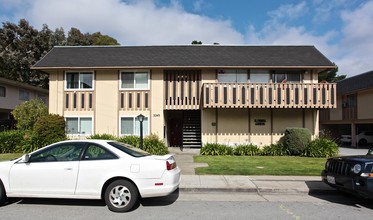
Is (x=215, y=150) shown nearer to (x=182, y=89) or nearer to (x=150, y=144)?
(x=150, y=144)

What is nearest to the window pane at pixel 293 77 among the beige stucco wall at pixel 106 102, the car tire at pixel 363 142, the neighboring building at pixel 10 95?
the beige stucco wall at pixel 106 102

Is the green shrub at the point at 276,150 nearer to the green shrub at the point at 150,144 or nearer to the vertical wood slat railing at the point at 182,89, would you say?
the vertical wood slat railing at the point at 182,89

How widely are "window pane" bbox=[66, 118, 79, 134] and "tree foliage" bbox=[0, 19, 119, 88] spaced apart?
19609 mm

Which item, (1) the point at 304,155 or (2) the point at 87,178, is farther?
(1) the point at 304,155

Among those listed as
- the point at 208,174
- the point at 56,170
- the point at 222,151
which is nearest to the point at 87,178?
the point at 56,170

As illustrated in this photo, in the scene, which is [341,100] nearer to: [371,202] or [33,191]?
[371,202]

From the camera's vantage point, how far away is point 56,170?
22.0 feet

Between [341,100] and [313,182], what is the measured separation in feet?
79.0

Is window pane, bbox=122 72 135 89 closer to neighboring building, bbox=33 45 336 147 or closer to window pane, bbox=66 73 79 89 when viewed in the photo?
neighboring building, bbox=33 45 336 147

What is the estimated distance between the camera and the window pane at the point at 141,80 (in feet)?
62.4

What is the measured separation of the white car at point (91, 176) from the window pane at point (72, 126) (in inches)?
487

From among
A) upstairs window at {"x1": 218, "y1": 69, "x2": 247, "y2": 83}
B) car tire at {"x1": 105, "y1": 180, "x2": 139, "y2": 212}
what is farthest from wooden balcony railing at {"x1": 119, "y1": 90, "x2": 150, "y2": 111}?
car tire at {"x1": 105, "y1": 180, "x2": 139, "y2": 212}

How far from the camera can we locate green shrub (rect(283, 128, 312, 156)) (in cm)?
1703

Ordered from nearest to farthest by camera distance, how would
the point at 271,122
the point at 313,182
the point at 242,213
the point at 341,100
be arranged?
1. the point at 242,213
2. the point at 313,182
3. the point at 271,122
4. the point at 341,100
